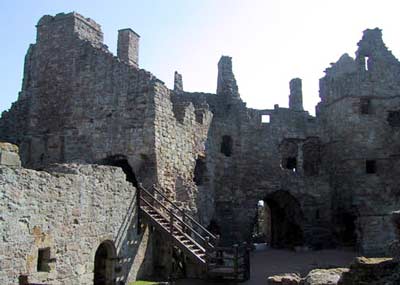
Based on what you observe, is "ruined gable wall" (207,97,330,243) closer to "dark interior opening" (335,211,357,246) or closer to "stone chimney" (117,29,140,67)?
"dark interior opening" (335,211,357,246)

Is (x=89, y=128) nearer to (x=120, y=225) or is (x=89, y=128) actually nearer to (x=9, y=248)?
(x=120, y=225)

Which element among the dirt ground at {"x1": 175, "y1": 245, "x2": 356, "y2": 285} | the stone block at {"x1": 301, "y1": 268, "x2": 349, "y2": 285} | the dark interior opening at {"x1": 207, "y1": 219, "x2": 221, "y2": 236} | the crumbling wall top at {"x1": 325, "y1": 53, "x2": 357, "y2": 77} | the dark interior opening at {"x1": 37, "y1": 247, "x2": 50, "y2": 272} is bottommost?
the dirt ground at {"x1": 175, "y1": 245, "x2": 356, "y2": 285}

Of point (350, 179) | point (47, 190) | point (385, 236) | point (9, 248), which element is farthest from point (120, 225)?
point (350, 179)

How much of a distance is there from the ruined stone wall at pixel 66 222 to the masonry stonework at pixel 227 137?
28 cm

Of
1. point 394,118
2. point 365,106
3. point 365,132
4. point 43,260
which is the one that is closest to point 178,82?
point 365,106

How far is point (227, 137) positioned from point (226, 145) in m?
0.42

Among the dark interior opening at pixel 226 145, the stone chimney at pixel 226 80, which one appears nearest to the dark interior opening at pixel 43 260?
the dark interior opening at pixel 226 145

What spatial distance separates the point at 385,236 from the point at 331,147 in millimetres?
6555

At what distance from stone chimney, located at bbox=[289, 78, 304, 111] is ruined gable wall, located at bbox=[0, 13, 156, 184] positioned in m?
12.4

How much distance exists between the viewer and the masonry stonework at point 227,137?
60.1 feet

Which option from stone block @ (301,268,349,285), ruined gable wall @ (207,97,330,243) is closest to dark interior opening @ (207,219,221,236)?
ruined gable wall @ (207,97,330,243)

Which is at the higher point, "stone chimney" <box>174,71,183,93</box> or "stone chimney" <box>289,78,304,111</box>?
"stone chimney" <box>174,71,183,93</box>

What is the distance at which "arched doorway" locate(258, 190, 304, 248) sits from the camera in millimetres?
25578

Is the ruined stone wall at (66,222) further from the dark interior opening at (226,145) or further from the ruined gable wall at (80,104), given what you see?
the dark interior opening at (226,145)
